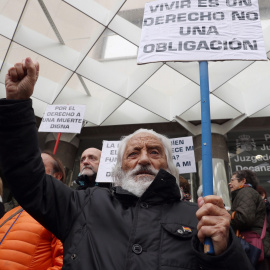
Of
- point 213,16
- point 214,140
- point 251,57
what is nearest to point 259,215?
point 251,57

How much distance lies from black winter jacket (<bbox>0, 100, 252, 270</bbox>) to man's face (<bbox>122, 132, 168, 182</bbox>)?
0.41 m

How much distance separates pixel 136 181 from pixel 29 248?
87 centimetres

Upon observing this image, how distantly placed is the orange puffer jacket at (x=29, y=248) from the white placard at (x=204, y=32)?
1658mm

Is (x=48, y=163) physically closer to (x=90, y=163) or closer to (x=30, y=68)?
(x=90, y=163)

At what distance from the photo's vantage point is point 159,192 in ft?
4.91

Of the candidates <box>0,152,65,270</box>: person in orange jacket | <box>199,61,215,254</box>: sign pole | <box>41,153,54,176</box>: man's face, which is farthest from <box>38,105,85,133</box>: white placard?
<box>199,61,215,254</box>: sign pole

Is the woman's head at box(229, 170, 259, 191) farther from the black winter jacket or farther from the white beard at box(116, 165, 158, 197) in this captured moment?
the black winter jacket

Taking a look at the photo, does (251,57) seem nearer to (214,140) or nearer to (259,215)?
(259,215)

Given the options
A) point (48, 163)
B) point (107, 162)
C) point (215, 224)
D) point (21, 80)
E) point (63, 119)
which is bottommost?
point (215, 224)

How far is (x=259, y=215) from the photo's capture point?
120 inches

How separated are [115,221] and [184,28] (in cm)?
186

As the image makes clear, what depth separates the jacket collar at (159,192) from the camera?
4.84 ft

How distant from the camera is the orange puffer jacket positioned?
5.95ft

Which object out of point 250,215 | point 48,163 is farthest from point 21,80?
point 250,215
